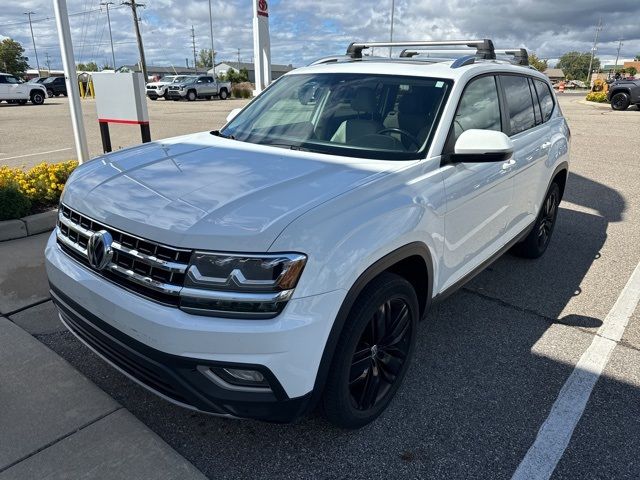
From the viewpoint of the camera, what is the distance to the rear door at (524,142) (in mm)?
3871

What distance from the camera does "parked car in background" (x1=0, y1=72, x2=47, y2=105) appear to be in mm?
27516

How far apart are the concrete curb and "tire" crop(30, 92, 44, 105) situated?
27813 millimetres

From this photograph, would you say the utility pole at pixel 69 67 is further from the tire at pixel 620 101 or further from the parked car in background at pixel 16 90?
the parked car in background at pixel 16 90

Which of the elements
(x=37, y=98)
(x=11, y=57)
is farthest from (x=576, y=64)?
(x=37, y=98)

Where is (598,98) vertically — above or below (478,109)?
below

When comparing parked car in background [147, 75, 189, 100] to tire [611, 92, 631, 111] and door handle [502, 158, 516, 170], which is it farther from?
door handle [502, 158, 516, 170]

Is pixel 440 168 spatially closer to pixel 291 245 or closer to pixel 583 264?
pixel 291 245

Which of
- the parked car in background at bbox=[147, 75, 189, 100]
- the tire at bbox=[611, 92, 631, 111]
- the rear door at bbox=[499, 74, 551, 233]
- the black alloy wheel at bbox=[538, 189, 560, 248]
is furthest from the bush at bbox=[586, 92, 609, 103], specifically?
the rear door at bbox=[499, 74, 551, 233]

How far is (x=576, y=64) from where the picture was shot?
146 metres

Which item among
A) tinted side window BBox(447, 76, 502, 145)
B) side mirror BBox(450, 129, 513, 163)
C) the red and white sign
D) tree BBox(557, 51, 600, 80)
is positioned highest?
the red and white sign

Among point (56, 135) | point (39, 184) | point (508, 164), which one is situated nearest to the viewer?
point (508, 164)

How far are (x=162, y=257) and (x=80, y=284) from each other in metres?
0.59

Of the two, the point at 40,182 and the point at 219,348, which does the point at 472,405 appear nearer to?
the point at 219,348

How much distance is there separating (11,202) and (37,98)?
2809 cm
